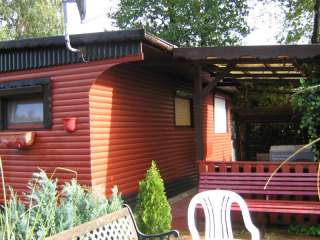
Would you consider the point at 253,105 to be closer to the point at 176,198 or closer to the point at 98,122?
the point at 176,198

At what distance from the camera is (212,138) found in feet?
41.0

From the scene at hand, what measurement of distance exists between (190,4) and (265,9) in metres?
4.60

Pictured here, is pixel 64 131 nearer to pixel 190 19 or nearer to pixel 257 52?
pixel 257 52

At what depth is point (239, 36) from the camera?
75.6 ft

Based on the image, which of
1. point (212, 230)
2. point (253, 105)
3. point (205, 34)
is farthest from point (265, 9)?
point (212, 230)

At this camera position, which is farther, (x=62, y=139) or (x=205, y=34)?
(x=205, y=34)

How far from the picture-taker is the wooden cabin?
264 inches

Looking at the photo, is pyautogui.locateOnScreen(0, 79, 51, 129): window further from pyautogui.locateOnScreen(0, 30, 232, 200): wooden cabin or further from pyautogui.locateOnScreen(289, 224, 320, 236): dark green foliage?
pyautogui.locateOnScreen(289, 224, 320, 236): dark green foliage

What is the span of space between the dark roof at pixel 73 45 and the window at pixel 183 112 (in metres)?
3.48

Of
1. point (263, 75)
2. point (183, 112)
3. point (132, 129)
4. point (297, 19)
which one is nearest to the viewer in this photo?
point (132, 129)

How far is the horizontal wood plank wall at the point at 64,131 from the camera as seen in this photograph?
6758mm

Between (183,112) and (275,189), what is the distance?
15.6 ft

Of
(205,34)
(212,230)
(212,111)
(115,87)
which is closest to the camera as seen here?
(212,230)

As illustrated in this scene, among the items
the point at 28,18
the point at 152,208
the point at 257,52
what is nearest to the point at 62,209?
the point at 152,208
